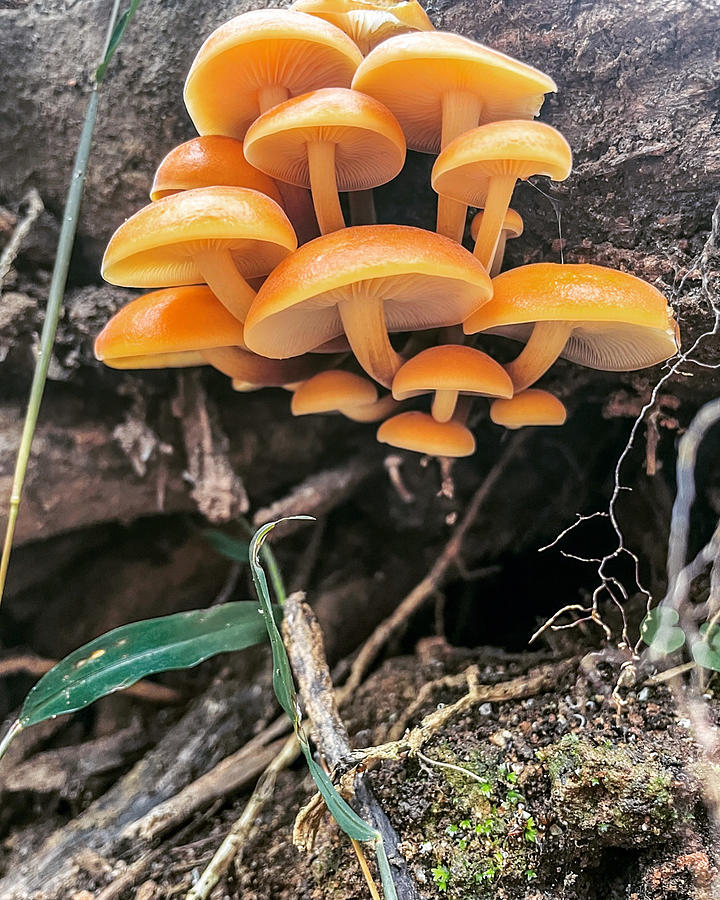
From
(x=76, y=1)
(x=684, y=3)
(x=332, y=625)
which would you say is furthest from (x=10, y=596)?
(x=684, y=3)

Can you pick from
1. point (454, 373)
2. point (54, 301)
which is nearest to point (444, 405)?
point (454, 373)

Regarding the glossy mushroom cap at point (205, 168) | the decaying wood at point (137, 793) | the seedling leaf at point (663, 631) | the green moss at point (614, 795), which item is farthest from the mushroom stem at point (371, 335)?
the decaying wood at point (137, 793)

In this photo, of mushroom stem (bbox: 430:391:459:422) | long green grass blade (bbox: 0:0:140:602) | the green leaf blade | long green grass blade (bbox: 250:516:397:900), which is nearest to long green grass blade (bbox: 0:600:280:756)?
the green leaf blade

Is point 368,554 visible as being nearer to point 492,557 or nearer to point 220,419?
point 492,557

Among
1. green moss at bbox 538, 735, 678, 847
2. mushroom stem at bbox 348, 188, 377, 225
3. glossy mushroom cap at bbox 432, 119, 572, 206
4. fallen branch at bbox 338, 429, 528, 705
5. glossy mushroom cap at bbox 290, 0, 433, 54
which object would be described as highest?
glossy mushroom cap at bbox 290, 0, 433, 54

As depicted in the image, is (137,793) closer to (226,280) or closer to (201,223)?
(226,280)

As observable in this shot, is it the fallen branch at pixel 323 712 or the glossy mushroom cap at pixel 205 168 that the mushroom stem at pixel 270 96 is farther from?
the fallen branch at pixel 323 712

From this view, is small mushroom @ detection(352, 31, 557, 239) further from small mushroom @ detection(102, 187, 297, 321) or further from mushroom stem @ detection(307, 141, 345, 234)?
small mushroom @ detection(102, 187, 297, 321)
